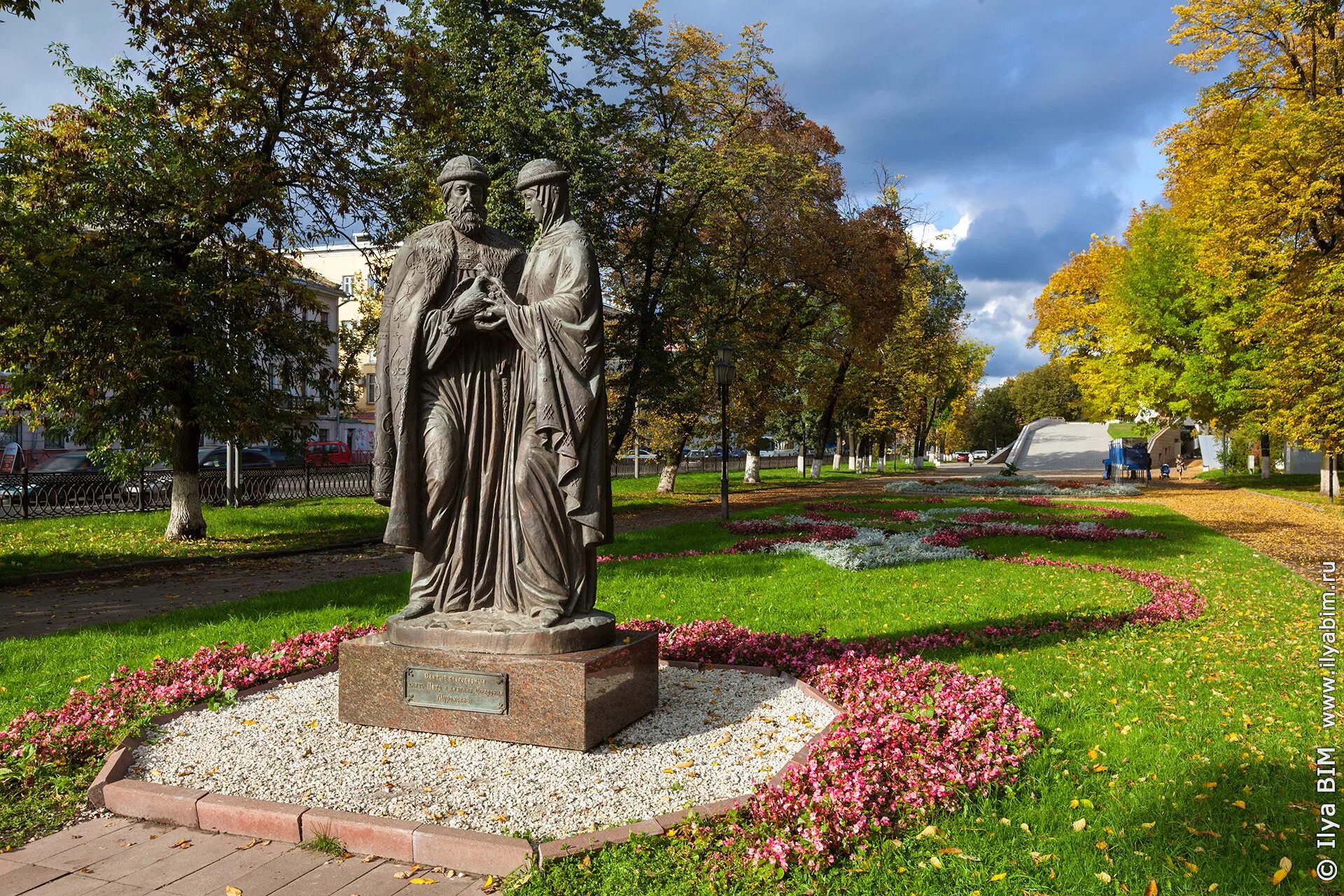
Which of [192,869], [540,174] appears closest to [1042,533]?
[540,174]

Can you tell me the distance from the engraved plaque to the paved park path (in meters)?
5.88

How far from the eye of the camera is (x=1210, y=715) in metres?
5.18

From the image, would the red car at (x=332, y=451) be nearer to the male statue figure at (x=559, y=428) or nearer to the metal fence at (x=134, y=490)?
the metal fence at (x=134, y=490)

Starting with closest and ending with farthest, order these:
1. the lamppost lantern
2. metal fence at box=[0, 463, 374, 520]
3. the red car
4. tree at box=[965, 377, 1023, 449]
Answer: metal fence at box=[0, 463, 374, 520]
the lamppost lantern
the red car
tree at box=[965, 377, 1023, 449]

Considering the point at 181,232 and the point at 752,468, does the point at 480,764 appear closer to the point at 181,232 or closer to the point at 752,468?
the point at 181,232

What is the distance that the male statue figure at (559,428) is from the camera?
4797 mm

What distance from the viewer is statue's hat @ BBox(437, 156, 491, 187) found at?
5.18 meters

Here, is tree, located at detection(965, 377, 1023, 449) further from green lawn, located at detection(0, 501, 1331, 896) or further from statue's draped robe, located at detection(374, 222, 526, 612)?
statue's draped robe, located at detection(374, 222, 526, 612)

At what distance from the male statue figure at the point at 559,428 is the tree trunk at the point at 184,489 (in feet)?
41.8

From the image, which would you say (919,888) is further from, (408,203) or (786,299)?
(786,299)

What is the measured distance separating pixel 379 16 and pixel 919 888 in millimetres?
16819

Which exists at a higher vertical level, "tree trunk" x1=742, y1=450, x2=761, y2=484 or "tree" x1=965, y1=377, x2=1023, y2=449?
"tree" x1=965, y1=377, x2=1023, y2=449

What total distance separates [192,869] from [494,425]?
2.69 metres

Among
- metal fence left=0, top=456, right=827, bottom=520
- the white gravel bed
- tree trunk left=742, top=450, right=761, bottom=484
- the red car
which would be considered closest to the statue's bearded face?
the white gravel bed
